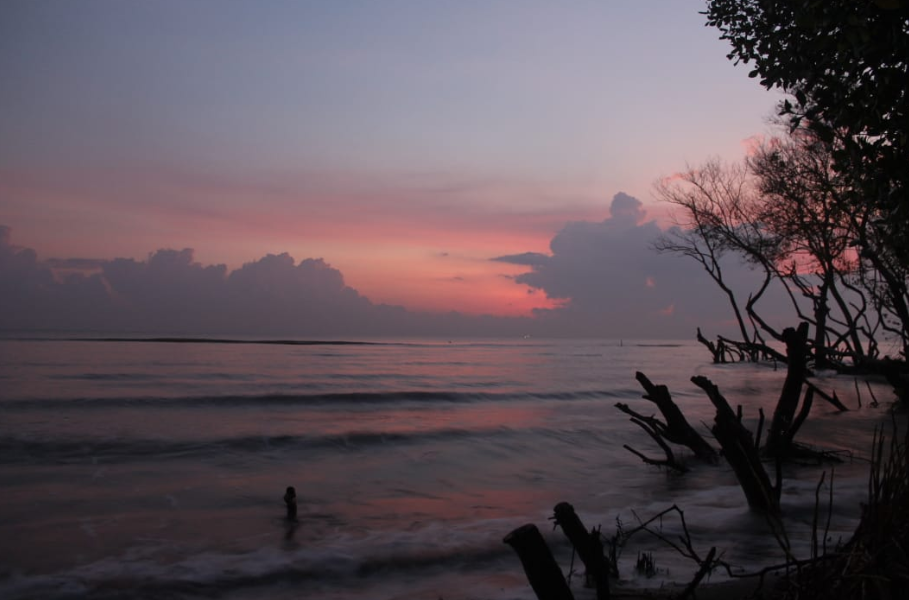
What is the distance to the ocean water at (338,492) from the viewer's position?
7004 millimetres

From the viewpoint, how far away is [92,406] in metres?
21.9

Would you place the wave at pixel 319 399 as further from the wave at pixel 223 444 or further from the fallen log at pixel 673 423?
the fallen log at pixel 673 423

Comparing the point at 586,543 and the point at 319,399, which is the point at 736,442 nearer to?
the point at 586,543

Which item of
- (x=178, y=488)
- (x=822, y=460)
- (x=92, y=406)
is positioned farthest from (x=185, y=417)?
(x=822, y=460)

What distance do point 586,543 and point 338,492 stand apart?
7.78m

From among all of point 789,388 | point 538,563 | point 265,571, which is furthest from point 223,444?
point 538,563

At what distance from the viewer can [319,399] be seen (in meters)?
26.4

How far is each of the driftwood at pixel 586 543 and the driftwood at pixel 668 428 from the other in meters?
5.31

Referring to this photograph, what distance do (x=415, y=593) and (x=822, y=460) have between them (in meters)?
8.01

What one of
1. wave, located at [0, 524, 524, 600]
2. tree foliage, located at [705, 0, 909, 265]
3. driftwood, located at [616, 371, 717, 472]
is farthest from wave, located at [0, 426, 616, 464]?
tree foliage, located at [705, 0, 909, 265]

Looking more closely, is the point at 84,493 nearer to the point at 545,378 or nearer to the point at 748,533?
the point at 748,533

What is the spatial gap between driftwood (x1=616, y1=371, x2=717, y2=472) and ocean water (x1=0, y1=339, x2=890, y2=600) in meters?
0.32

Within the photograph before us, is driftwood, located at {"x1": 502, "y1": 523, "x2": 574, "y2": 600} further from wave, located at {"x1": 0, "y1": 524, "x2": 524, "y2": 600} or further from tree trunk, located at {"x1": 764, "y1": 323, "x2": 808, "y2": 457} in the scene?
tree trunk, located at {"x1": 764, "y1": 323, "x2": 808, "y2": 457}

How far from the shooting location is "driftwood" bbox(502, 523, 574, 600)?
10.6ft
